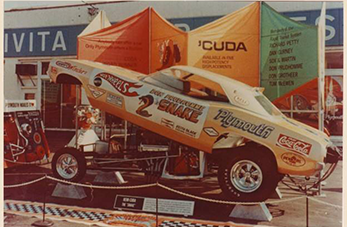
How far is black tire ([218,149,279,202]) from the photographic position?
431 cm

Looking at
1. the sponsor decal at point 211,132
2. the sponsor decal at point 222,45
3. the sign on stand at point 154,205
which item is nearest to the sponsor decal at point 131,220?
the sign on stand at point 154,205

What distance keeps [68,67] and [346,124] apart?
387 cm

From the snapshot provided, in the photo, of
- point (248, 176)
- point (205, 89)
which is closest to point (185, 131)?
point (205, 89)

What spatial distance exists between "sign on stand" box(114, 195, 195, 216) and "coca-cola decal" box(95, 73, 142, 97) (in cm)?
143

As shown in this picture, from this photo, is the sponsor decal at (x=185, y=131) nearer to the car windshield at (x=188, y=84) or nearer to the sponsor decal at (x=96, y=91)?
the car windshield at (x=188, y=84)

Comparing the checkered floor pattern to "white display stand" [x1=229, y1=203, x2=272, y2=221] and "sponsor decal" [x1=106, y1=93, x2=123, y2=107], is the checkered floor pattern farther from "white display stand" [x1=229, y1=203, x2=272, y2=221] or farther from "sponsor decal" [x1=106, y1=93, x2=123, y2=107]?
"sponsor decal" [x1=106, y1=93, x2=123, y2=107]

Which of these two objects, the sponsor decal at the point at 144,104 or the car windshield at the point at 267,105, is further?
the sponsor decal at the point at 144,104

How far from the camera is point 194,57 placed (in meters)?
5.07

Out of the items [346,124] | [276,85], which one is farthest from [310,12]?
[346,124]

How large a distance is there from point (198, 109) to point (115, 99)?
Answer: 4.03ft

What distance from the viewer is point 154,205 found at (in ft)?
15.7

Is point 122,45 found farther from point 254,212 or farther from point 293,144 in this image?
point 254,212

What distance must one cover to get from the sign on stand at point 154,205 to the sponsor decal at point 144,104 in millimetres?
1141

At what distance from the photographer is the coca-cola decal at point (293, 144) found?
4.14 metres
